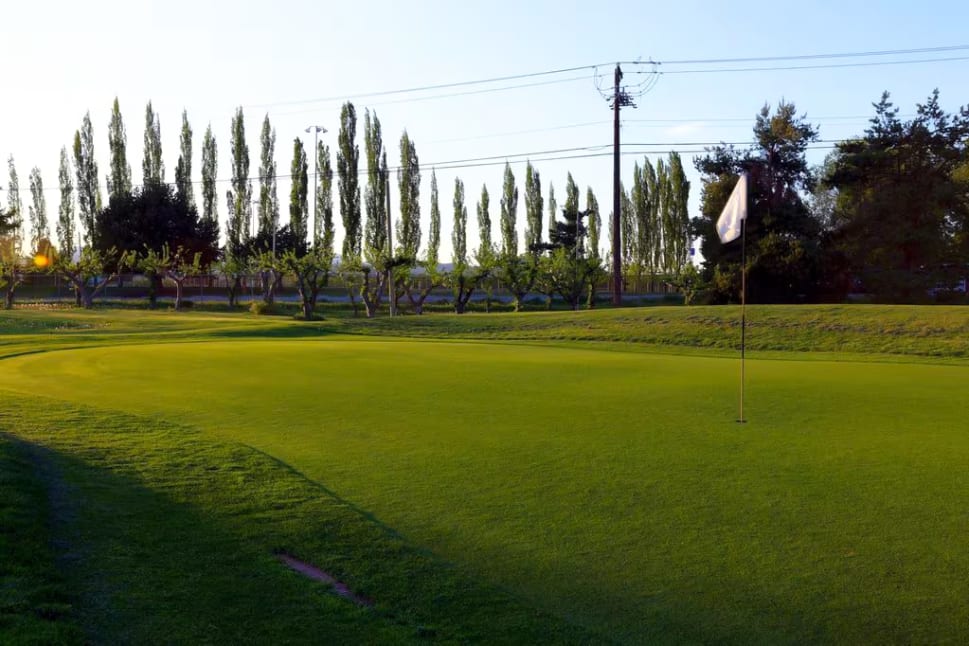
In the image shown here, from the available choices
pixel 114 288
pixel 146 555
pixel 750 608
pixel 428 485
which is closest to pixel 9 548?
pixel 146 555

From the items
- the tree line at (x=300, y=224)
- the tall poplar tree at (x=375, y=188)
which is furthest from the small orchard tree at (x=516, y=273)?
the tall poplar tree at (x=375, y=188)

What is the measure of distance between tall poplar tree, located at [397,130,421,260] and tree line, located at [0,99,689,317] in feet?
0.37

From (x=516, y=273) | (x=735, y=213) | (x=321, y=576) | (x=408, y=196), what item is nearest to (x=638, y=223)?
(x=408, y=196)

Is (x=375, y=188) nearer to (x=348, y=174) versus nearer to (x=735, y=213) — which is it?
(x=348, y=174)

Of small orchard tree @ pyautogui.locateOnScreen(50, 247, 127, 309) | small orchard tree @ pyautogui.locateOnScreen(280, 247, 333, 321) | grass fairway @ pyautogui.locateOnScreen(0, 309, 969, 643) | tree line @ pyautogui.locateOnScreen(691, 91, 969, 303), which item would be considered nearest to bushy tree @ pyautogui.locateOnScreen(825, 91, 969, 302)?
tree line @ pyautogui.locateOnScreen(691, 91, 969, 303)

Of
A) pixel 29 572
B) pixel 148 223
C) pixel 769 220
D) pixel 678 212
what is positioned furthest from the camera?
pixel 678 212

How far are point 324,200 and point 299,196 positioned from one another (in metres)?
2.35

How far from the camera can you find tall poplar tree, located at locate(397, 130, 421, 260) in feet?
272

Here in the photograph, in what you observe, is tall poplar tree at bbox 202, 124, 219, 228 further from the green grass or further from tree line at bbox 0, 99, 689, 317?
the green grass

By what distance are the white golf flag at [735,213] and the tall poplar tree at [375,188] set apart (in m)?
65.8

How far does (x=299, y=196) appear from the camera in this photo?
260ft

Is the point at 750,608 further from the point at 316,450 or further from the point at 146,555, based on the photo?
the point at 316,450

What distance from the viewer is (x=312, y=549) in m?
5.46

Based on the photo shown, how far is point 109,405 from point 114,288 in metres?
74.8
